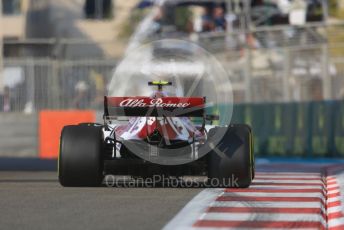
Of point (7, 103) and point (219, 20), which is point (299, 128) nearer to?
point (7, 103)

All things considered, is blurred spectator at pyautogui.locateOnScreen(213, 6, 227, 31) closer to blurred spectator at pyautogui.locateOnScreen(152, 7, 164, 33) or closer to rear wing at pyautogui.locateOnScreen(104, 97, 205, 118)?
blurred spectator at pyautogui.locateOnScreen(152, 7, 164, 33)

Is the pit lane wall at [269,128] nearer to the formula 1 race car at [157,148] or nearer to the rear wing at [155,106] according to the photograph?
the formula 1 race car at [157,148]

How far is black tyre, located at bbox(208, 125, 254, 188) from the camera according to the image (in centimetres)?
1284

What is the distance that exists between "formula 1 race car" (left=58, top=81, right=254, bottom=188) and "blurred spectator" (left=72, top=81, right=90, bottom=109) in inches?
456

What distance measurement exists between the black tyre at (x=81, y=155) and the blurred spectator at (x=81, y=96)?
38.7 feet

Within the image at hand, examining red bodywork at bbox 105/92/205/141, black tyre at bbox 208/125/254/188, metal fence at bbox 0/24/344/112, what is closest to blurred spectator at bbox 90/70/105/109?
metal fence at bbox 0/24/344/112

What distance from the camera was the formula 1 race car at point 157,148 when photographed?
12.8 m

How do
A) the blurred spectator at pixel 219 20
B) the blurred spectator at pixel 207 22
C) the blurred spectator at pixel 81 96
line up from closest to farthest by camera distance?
the blurred spectator at pixel 81 96 < the blurred spectator at pixel 219 20 < the blurred spectator at pixel 207 22

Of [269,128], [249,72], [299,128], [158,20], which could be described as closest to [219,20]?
[158,20]

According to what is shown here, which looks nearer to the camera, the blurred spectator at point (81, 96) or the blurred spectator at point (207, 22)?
the blurred spectator at point (81, 96)

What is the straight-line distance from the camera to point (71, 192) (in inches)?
488

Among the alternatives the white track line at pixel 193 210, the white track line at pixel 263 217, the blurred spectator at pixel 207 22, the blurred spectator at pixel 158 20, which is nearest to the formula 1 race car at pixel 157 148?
the white track line at pixel 193 210

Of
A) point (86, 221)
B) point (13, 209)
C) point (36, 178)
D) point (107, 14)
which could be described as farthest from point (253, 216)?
point (107, 14)

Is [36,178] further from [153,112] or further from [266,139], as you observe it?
[266,139]
